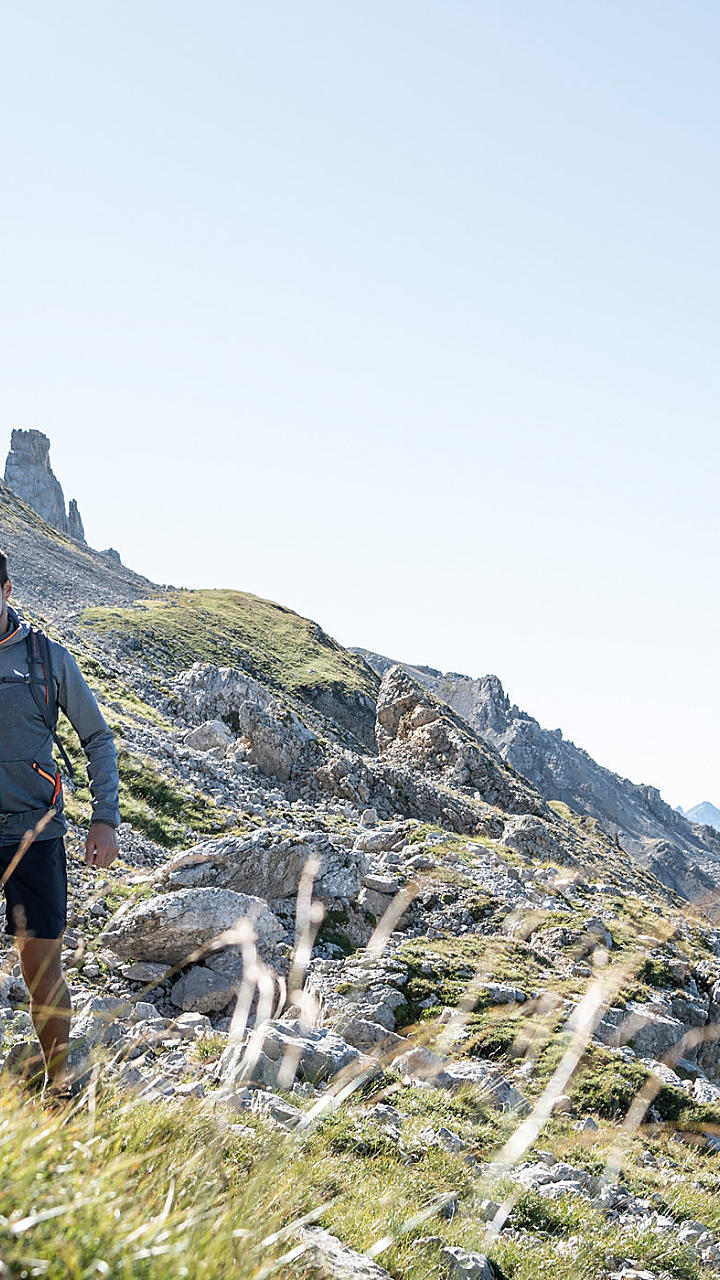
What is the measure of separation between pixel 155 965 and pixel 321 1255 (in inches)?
254

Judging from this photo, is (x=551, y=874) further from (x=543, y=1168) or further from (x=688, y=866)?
(x=688, y=866)

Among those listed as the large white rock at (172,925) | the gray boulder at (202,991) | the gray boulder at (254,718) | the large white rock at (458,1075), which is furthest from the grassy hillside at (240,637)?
the large white rock at (458,1075)

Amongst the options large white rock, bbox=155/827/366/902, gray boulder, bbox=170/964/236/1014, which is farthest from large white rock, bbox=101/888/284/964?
large white rock, bbox=155/827/366/902

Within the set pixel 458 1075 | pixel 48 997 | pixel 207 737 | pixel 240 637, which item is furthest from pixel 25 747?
pixel 240 637

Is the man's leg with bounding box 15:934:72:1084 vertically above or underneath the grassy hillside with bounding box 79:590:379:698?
underneath

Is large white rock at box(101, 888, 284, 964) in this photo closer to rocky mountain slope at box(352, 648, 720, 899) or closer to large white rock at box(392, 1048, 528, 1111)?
large white rock at box(392, 1048, 528, 1111)

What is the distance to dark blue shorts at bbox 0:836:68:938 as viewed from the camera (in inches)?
179

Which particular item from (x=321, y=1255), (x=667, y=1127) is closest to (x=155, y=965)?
(x=667, y=1127)

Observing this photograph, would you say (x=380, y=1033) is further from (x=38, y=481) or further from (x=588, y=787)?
(x=38, y=481)

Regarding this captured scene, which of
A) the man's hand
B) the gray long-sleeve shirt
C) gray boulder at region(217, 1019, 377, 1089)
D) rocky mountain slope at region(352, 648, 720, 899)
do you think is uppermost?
rocky mountain slope at region(352, 648, 720, 899)

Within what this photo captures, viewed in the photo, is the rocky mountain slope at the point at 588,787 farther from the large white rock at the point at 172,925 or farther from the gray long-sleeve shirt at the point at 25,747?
the gray long-sleeve shirt at the point at 25,747

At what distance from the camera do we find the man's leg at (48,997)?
429 centimetres

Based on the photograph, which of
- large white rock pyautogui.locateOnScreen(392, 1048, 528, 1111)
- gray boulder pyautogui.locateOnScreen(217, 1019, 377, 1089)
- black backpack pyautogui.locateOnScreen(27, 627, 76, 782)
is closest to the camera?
black backpack pyautogui.locateOnScreen(27, 627, 76, 782)

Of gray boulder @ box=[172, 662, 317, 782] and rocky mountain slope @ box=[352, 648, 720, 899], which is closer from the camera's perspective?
gray boulder @ box=[172, 662, 317, 782]
